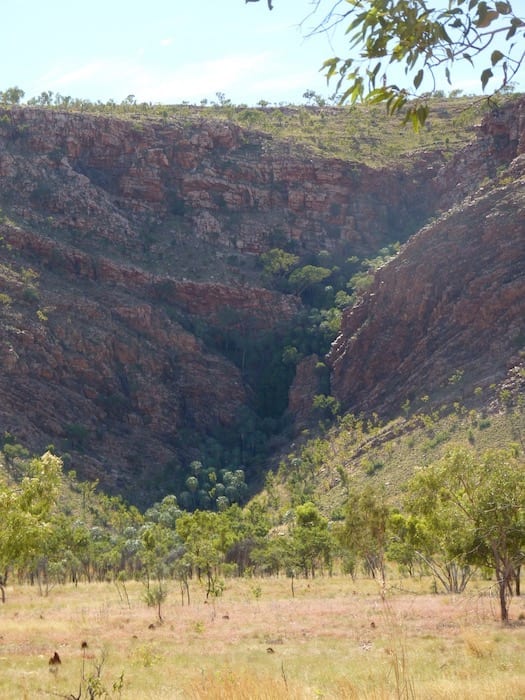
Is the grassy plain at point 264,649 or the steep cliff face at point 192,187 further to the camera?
the steep cliff face at point 192,187

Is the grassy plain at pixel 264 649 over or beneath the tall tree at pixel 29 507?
beneath

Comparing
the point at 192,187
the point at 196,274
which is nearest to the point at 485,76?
the point at 196,274

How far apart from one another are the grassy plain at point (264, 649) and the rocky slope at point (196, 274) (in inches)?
1512

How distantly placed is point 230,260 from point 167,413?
23.9 metres

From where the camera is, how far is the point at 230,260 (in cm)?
9000

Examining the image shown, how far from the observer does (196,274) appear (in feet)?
284

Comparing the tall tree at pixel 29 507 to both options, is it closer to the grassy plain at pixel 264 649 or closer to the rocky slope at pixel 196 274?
the grassy plain at pixel 264 649

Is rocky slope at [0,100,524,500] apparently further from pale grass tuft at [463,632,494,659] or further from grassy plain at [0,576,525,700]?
pale grass tuft at [463,632,494,659]

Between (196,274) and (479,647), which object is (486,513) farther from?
(196,274)

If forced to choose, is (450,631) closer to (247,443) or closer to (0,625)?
(0,625)

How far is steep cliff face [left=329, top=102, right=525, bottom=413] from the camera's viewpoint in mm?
62156

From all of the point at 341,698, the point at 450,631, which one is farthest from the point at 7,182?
the point at 341,698

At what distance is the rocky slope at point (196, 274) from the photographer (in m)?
66.6

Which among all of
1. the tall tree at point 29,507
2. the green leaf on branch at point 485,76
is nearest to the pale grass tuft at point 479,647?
the tall tree at point 29,507
